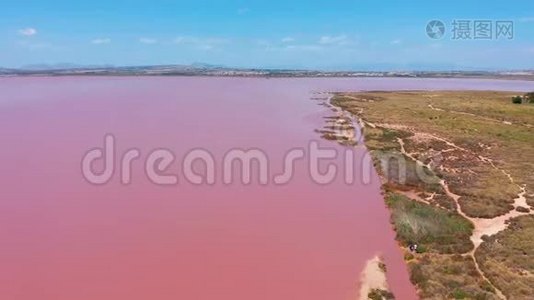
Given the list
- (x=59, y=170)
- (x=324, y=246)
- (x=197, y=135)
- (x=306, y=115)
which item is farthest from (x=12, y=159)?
(x=306, y=115)

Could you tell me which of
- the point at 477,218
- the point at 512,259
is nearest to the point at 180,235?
the point at 512,259

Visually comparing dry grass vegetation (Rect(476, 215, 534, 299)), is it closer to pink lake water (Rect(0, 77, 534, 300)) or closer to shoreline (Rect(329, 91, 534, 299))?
shoreline (Rect(329, 91, 534, 299))

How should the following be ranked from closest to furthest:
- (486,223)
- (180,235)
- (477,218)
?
(180,235) → (486,223) → (477,218)

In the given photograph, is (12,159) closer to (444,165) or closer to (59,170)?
(59,170)

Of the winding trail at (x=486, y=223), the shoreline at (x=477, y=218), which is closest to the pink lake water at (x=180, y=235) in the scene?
the shoreline at (x=477, y=218)

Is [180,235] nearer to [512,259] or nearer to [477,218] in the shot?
[512,259]
